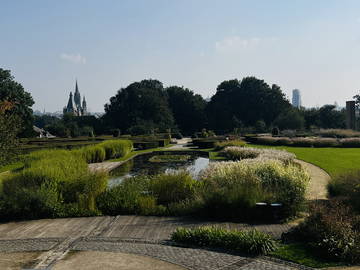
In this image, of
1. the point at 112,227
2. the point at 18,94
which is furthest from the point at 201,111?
the point at 112,227

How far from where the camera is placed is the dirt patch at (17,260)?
594cm

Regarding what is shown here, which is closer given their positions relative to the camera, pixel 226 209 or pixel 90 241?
pixel 90 241

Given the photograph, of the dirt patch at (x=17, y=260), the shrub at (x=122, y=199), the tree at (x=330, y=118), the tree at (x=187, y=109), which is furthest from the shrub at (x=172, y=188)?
the tree at (x=187, y=109)

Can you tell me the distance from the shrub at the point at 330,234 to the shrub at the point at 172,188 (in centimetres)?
359

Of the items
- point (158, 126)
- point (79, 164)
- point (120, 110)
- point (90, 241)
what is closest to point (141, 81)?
point (120, 110)

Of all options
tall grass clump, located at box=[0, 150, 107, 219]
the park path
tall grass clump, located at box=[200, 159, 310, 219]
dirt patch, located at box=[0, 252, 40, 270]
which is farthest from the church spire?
dirt patch, located at box=[0, 252, 40, 270]

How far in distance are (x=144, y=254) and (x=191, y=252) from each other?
0.78 metres

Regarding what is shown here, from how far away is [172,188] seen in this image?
1036 centimetres

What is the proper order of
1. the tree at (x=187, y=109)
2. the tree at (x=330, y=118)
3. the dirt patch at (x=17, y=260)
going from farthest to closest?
the tree at (x=187, y=109) < the tree at (x=330, y=118) < the dirt patch at (x=17, y=260)

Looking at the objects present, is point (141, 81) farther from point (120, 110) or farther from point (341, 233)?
point (341, 233)

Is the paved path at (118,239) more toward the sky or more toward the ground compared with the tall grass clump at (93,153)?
more toward the ground

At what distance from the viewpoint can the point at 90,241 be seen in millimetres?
7133

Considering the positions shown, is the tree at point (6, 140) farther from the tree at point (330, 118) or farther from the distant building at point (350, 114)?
the tree at point (330, 118)

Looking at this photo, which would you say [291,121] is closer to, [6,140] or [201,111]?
[201,111]
